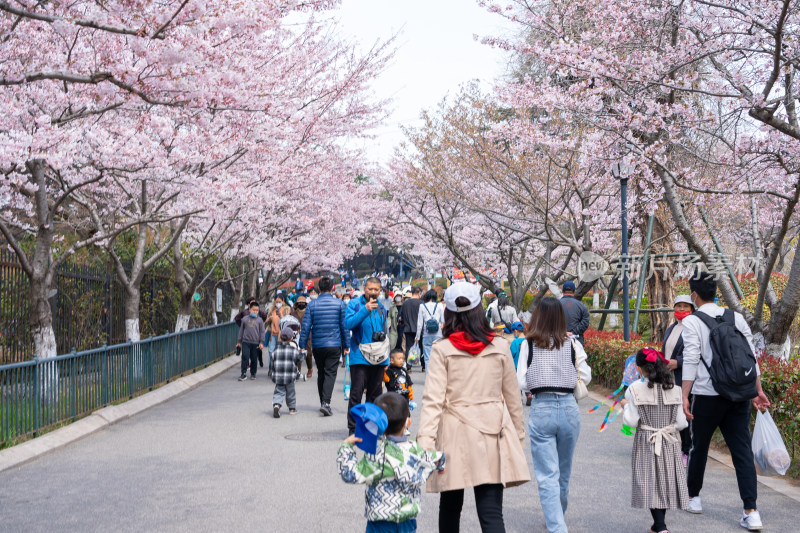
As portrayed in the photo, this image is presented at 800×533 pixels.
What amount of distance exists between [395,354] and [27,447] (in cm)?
423

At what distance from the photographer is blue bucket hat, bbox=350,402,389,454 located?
13.0 feet

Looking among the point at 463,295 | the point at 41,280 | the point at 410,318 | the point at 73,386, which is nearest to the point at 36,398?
the point at 73,386

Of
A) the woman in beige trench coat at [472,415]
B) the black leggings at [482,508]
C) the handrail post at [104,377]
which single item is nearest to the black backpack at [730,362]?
the woman in beige trench coat at [472,415]

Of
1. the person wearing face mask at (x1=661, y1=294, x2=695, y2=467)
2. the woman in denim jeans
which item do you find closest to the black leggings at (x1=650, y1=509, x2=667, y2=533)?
the woman in denim jeans

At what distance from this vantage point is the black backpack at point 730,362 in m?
6.06

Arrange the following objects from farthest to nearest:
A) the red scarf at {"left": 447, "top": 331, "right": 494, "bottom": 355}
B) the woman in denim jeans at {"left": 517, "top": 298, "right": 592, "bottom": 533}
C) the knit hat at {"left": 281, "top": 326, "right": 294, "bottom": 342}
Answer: the knit hat at {"left": 281, "top": 326, "right": 294, "bottom": 342} → the woman in denim jeans at {"left": 517, "top": 298, "right": 592, "bottom": 533} → the red scarf at {"left": 447, "top": 331, "right": 494, "bottom": 355}

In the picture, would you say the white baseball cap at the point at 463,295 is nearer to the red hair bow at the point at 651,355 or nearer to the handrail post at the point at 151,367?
the red hair bow at the point at 651,355

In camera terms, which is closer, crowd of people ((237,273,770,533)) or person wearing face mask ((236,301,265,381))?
crowd of people ((237,273,770,533))

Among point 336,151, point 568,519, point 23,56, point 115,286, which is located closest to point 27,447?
point 23,56

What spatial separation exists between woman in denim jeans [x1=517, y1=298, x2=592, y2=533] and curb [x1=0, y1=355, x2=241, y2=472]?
5517 mm

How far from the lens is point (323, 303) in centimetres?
1132

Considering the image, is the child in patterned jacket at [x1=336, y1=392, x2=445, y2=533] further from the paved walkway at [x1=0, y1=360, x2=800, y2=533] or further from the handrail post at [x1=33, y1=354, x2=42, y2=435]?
the handrail post at [x1=33, y1=354, x2=42, y2=435]

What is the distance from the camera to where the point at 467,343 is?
15.0 ft

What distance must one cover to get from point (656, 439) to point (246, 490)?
3.49m
